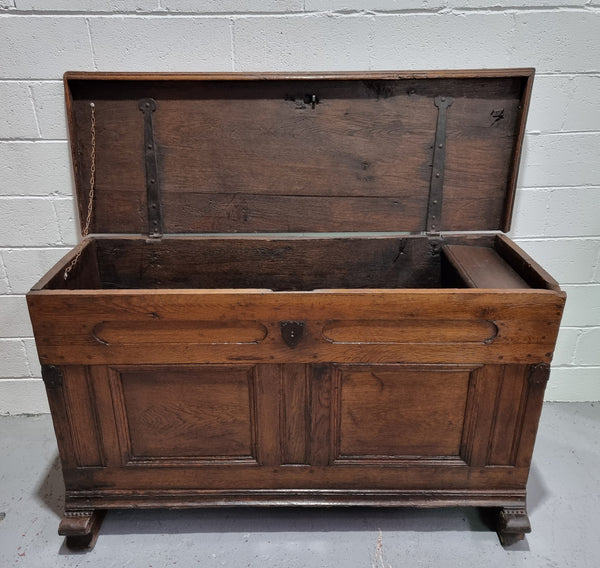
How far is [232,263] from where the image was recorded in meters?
1.84

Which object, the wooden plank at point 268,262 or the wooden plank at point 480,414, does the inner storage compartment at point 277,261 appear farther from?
the wooden plank at point 480,414

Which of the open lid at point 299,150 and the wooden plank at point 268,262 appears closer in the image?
the open lid at point 299,150

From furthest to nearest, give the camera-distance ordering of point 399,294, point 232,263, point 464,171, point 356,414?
point 232,263 → point 464,171 → point 356,414 → point 399,294

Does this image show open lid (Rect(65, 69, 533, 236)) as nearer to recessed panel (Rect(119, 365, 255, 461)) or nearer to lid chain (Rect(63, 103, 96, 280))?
lid chain (Rect(63, 103, 96, 280))

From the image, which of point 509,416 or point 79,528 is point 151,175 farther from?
point 509,416

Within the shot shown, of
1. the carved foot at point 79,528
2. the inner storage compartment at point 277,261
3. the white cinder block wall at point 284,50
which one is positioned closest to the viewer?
the carved foot at point 79,528

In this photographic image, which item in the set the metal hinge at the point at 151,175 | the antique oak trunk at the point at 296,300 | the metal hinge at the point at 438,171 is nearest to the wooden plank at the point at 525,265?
the antique oak trunk at the point at 296,300

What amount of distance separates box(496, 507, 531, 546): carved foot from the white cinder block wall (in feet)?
3.49

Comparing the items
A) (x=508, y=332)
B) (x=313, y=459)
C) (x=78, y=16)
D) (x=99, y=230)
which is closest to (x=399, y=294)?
(x=508, y=332)

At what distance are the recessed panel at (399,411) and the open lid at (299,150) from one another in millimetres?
593

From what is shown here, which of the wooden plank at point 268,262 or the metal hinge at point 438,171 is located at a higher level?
the metal hinge at point 438,171

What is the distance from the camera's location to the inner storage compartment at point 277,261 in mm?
1779

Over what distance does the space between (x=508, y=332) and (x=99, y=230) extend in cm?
131

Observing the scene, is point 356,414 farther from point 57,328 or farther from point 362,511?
point 57,328
